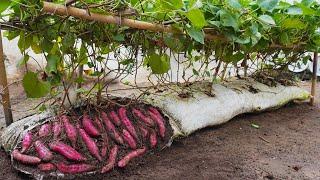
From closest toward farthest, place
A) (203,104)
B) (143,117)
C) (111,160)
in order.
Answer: (111,160) → (143,117) → (203,104)

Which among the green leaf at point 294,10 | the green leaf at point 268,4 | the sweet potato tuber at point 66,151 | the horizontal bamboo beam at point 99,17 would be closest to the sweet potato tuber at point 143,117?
the sweet potato tuber at point 66,151

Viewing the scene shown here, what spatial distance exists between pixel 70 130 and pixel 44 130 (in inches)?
5.0

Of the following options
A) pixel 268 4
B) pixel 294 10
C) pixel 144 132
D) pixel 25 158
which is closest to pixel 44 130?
pixel 25 158

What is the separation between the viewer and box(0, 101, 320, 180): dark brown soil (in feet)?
6.19

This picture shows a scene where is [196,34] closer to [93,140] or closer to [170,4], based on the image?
[170,4]

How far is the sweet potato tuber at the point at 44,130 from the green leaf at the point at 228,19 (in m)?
1.02

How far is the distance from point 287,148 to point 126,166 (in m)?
1.09

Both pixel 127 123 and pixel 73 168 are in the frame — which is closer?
pixel 73 168

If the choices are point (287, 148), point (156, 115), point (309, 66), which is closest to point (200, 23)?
point (156, 115)

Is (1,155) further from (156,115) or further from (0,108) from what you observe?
(0,108)

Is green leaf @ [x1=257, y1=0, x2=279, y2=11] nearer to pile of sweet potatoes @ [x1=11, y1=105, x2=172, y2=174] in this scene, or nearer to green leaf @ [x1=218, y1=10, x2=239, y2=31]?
green leaf @ [x1=218, y1=10, x2=239, y2=31]

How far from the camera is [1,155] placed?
6.40 ft

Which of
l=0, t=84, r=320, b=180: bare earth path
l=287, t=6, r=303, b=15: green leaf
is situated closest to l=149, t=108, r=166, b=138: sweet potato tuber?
l=0, t=84, r=320, b=180: bare earth path

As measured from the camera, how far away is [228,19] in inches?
72.9
